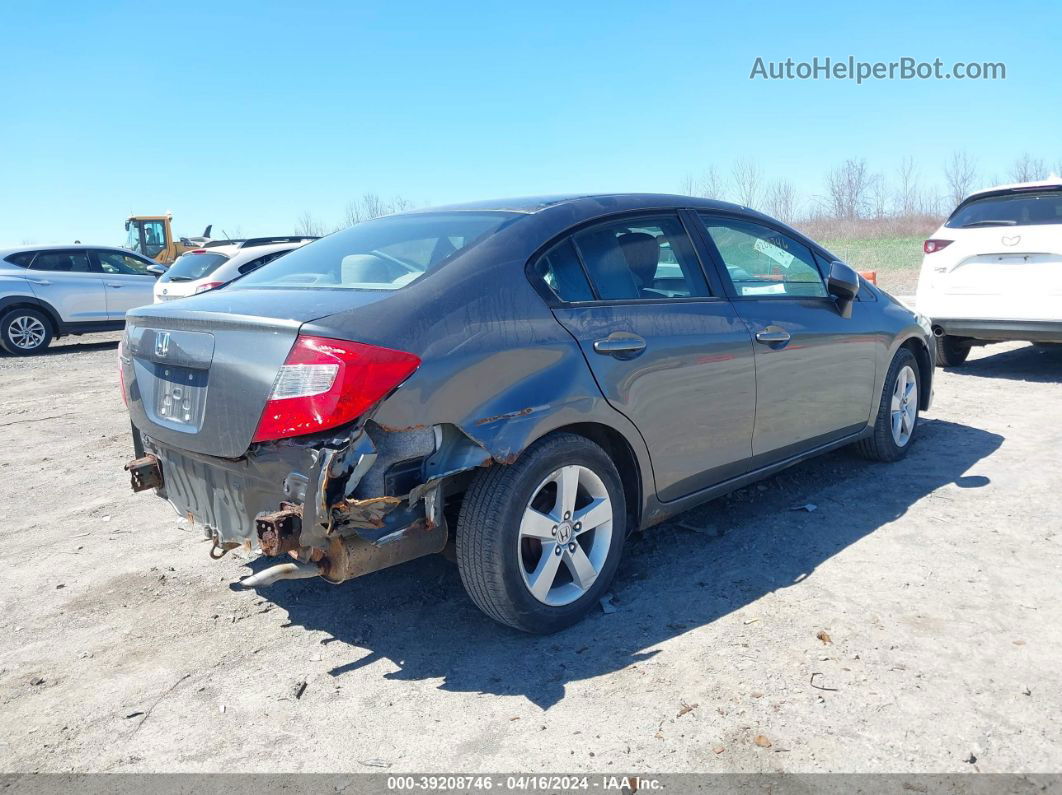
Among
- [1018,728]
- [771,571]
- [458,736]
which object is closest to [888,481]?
[771,571]

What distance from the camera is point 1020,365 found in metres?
8.88

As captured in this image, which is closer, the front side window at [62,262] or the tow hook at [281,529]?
the tow hook at [281,529]

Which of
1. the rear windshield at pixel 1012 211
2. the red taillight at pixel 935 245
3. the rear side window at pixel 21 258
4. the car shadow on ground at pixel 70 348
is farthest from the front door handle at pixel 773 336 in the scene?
the rear side window at pixel 21 258

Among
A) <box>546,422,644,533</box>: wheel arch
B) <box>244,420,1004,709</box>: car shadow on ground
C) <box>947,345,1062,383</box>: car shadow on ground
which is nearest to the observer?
<box>244,420,1004,709</box>: car shadow on ground

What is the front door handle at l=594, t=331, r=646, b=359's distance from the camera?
11.1 ft

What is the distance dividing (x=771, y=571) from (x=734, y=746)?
1360 millimetres

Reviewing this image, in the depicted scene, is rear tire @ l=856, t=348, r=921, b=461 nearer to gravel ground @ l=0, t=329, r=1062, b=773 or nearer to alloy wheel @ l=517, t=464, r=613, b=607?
gravel ground @ l=0, t=329, r=1062, b=773

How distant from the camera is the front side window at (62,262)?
1369 centimetres

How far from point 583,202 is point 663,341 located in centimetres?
72

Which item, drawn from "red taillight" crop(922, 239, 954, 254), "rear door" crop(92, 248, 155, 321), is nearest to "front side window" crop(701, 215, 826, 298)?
"red taillight" crop(922, 239, 954, 254)

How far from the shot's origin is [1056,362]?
8.91 metres

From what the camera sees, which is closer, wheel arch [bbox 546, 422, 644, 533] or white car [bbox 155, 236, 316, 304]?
wheel arch [bbox 546, 422, 644, 533]

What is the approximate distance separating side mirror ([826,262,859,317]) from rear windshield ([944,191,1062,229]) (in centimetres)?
395

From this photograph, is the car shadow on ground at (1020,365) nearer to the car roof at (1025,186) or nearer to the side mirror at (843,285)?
the car roof at (1025,186)
